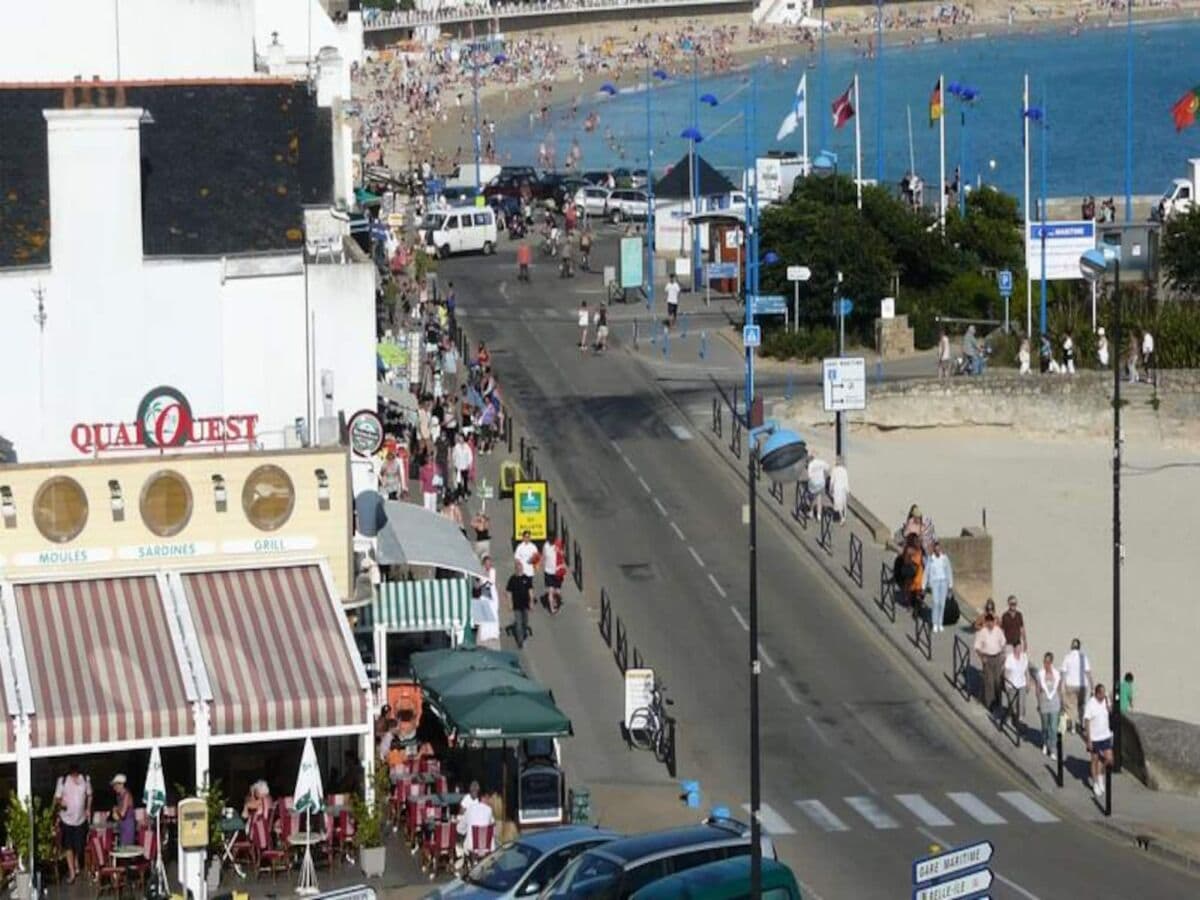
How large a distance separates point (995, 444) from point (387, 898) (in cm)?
3343

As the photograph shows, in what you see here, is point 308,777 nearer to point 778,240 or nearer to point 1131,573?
point 1131,573

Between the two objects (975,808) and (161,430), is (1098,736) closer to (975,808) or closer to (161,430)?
(975,808)

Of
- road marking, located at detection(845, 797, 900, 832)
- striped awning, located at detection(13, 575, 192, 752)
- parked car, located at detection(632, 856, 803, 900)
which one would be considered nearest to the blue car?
parked car, located at detection(632, 856, 803, 900)

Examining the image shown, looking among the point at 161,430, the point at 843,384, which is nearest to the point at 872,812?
the point at 161,430

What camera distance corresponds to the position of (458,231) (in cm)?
8606

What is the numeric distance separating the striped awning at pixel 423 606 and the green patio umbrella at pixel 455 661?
3.11ft

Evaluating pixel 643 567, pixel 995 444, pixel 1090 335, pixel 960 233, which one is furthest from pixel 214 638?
pixel 960 233

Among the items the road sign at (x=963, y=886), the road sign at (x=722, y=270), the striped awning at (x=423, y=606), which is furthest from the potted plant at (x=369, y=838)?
the road sign at (x=722, y=270)

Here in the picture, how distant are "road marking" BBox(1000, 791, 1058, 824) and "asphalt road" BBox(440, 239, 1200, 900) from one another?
1.5 inches

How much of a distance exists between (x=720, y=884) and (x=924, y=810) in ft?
31.9

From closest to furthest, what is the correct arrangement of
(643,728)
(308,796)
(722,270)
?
(308,796), (643,728), (722,270)

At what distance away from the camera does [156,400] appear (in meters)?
38.0

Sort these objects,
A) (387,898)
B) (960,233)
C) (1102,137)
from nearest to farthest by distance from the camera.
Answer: (387,898)
(960,233)
(1102,137)

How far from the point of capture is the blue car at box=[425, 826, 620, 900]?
1194 inches
